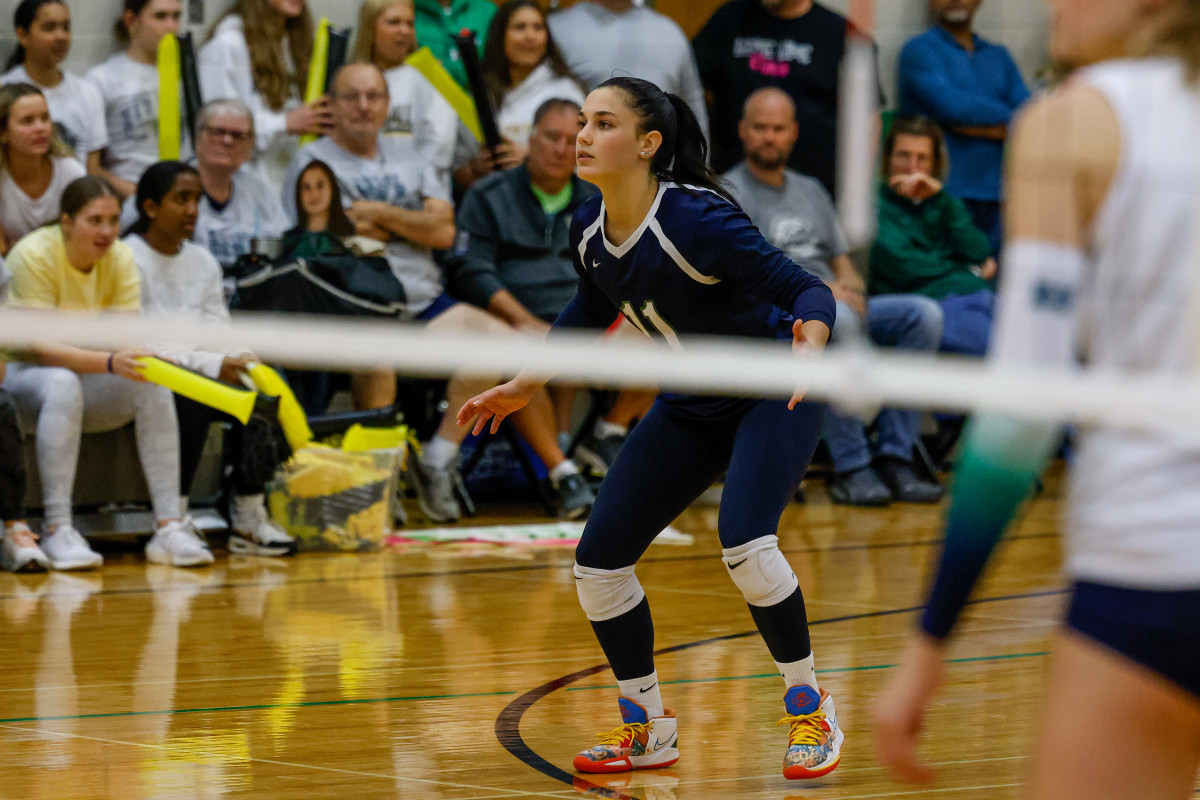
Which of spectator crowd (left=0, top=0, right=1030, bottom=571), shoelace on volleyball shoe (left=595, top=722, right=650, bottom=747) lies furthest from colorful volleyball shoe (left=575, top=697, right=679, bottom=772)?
spectator crowd (left=0, top=0, right=1030, bottom=571)

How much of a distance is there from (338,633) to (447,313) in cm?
240

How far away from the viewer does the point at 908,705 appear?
142 cm

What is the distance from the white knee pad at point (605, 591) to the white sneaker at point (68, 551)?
306cm

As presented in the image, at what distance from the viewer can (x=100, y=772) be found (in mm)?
3078

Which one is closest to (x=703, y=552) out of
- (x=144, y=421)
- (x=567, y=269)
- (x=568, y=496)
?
(x=568, y=496)

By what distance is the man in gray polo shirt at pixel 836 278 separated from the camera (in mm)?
7117

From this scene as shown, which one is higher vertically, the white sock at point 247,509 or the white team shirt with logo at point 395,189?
the white team shirt with logo at point 395,189

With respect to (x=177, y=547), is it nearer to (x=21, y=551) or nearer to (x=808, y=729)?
(x=21, y=551)

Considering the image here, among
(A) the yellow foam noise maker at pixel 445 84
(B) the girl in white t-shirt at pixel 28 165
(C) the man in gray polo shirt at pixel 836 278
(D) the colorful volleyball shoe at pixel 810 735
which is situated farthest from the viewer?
(C) the man in gray polo shirt at pixel 836 278

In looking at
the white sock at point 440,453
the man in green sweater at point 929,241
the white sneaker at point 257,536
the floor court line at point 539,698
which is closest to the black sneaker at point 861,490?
the man in green sweater at point 929,241

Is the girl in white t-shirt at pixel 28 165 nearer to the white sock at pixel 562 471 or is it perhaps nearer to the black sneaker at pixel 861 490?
the white sock at pixel 562 471

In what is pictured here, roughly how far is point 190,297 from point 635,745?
3466mm

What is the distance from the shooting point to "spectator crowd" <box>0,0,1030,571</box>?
571 centimetres

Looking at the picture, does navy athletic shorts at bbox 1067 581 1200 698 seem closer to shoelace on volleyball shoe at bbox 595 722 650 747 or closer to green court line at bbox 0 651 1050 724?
shoelace on volleyball shoe at bbox 595 722 650 747
